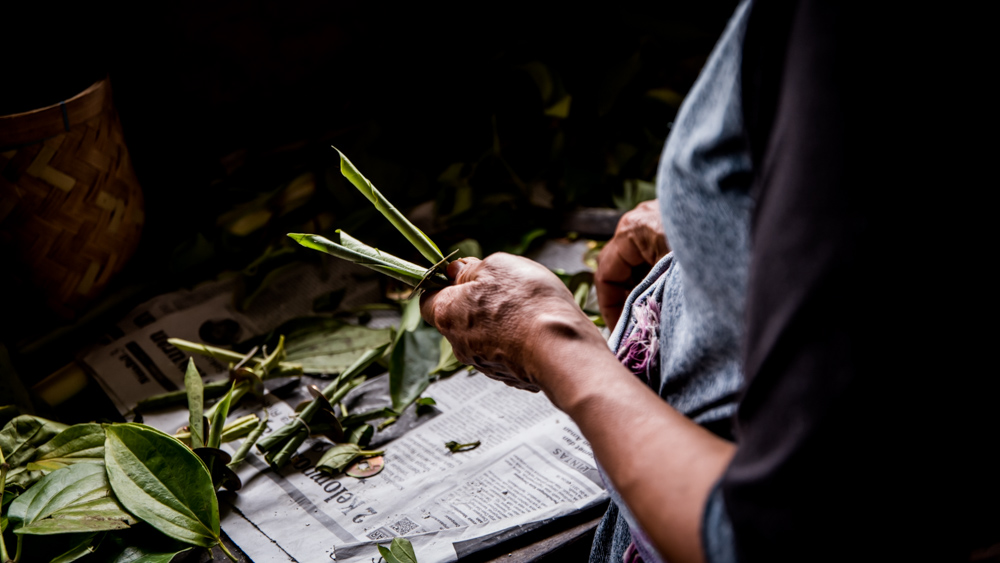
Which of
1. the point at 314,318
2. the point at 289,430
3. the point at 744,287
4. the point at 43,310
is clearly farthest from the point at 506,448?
the point at 43,310

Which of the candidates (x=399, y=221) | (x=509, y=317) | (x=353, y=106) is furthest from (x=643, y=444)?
(x=353, y=106)

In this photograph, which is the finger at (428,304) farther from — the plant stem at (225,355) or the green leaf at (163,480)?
the plant stem at (225,355)

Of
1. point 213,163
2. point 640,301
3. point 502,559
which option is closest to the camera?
point 640,301

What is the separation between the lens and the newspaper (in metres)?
0.72

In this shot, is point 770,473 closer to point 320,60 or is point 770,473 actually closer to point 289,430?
point 289,430

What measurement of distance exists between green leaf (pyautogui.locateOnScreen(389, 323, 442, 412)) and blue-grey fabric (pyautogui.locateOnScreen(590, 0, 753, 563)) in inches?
19.4

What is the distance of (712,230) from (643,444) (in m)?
0.12

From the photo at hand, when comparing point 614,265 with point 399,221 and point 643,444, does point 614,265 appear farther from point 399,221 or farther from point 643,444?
point 643,444

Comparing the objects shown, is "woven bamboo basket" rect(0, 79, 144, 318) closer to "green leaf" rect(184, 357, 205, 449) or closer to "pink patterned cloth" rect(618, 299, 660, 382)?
"green leaf" rect(184, 357, 205, 449)

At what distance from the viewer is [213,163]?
1157 millimetres

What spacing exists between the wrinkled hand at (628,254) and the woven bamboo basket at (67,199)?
2.22ft

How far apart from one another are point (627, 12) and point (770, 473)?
124cm

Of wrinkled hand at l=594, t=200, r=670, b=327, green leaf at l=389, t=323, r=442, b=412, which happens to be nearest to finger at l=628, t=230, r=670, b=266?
wrinkled hand at l=594, t=200, r=670, b=327

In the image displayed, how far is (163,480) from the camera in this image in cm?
68
